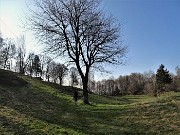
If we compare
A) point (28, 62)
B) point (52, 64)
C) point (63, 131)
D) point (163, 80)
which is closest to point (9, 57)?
point (28, 62)

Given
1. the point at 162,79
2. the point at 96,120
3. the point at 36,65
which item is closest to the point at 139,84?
the point at 162,79

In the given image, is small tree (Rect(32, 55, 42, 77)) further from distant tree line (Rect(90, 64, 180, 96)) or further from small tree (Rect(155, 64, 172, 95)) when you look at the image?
small tree (Rect(155, 64, 172, 95))

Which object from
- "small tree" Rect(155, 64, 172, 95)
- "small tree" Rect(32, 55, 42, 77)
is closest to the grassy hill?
"small tree" Rect(155, 64, 172, 95)

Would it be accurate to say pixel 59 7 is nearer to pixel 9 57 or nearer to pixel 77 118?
pixel 77 118

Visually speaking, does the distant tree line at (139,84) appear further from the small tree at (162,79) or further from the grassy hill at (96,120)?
the grassy hill at (96,120)

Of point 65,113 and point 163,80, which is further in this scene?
point 163,80

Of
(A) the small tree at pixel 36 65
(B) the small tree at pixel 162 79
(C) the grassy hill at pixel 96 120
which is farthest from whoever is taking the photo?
(A) the small tree at pixel 36 65

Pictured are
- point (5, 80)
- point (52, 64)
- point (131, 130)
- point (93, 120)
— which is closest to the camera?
point (131, 130)

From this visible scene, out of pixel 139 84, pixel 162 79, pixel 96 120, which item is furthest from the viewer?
pixel 139 84

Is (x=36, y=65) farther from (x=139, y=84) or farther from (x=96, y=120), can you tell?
(x=96, y=120)

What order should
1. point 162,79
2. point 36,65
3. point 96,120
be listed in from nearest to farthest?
point 96,120, point 162,79, point 36,65

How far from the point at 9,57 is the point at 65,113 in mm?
70916

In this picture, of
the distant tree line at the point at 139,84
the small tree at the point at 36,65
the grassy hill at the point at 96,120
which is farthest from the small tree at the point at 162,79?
the grassy hill at the point at 96,120

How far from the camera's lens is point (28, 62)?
9775 cm
